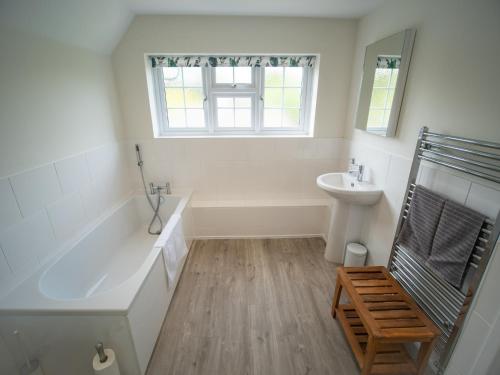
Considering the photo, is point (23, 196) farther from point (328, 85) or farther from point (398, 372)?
point (328, 85)

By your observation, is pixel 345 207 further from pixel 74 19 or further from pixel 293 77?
pixel 74 19

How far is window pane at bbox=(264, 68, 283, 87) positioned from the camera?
2.66m

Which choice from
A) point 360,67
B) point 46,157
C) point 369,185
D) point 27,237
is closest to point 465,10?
point 360,67

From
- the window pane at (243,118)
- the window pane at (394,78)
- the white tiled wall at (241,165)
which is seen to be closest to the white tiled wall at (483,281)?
the window pane at (394,78)

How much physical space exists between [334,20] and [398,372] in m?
2.88

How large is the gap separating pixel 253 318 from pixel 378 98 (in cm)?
204

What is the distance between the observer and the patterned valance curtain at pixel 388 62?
171 cm

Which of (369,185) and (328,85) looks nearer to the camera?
(369,185)

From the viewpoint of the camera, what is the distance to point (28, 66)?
1.48m

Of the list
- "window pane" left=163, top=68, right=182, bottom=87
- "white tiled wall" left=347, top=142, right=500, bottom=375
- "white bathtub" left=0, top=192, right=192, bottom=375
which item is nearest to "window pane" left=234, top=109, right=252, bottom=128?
"window pane" left=163, top=68, right=182, bottom=87

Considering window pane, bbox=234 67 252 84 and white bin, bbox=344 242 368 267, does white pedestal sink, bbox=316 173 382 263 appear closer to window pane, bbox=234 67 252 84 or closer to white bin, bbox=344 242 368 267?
white bin, bbox=344 242 368 267

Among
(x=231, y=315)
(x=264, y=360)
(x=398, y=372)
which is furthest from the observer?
(x=231, y=315)

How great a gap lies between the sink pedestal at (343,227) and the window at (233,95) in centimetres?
109

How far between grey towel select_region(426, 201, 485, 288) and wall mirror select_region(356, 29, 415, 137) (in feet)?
2.61
